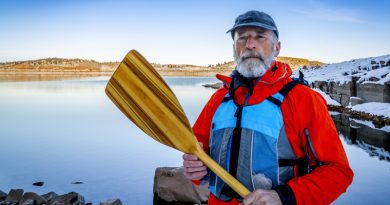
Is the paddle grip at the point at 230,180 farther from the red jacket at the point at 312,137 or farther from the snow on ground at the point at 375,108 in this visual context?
the snow on ground at the point at 375,108

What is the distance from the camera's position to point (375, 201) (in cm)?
677

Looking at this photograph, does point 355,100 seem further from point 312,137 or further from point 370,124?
point 312,137

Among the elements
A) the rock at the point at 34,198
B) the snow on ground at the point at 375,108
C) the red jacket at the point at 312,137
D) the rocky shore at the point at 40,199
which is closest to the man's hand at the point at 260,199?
the red jacket at the point at 312,137

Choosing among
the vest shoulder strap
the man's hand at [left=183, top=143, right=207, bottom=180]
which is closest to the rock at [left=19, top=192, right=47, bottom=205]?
the man's hand at [left=183, top=143, right=207, bottom=180]

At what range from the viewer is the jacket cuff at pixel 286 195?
154 cm

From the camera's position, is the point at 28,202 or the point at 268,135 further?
the point at 28,202

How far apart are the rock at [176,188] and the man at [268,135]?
421 centimetres

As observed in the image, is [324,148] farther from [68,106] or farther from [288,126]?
[68,106]

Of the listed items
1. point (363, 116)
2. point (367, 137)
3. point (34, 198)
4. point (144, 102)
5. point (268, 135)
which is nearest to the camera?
point (268, 135)

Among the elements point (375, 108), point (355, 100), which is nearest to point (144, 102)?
point (375, 108)

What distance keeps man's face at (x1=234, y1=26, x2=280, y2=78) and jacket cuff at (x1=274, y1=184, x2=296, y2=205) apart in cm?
65

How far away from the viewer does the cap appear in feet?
6.06

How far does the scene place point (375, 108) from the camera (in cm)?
1575

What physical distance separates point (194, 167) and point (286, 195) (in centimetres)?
58
